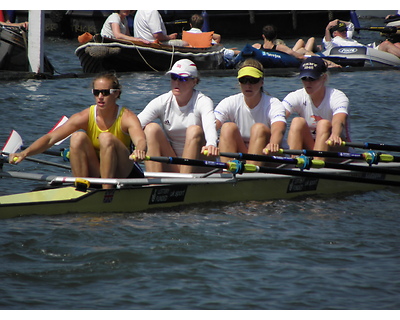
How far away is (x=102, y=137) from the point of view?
6.15 metres

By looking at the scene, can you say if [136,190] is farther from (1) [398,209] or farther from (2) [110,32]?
(2) [110,32]

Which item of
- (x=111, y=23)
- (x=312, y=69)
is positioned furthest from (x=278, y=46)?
(x=312, y=69)

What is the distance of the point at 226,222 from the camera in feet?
21.0

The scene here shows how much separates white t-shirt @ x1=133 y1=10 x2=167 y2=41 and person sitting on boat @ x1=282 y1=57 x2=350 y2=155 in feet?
22.5

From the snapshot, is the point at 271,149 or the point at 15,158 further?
the point at 271,149

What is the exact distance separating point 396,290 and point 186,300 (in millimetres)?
1520

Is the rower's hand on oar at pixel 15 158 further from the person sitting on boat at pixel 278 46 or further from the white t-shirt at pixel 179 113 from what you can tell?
the person sitting on boat at pixel 278 46

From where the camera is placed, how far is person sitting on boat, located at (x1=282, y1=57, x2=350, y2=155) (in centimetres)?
721

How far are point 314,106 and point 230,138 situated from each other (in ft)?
3.61

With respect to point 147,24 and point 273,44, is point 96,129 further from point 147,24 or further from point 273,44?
point 273,44

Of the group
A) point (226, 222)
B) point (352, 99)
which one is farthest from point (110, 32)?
point (226, 222)

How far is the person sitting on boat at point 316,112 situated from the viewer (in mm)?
7211

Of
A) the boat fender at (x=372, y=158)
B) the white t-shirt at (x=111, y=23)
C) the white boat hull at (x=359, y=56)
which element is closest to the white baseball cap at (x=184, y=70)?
the boat fender at (x=372, y=158)

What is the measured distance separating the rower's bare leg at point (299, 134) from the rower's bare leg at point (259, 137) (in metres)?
0.36
